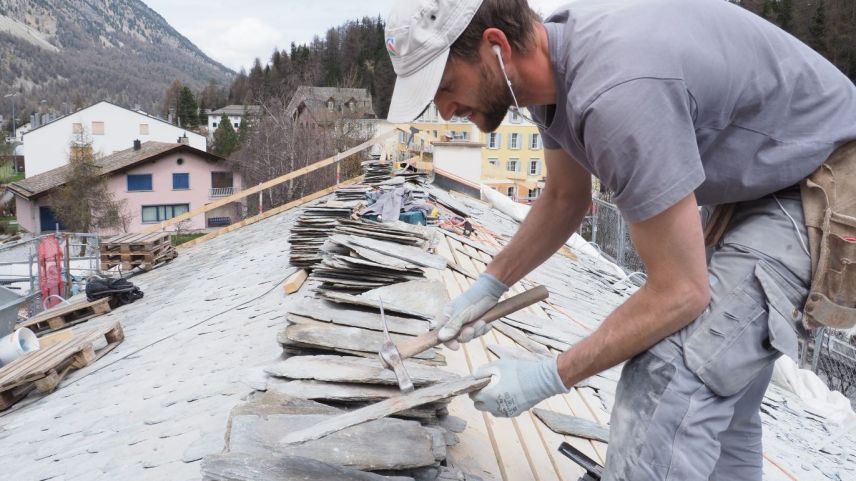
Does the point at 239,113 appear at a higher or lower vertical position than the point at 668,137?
higher

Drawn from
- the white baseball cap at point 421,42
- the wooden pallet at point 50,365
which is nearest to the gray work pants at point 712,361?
the white baseball cap at point 421,42

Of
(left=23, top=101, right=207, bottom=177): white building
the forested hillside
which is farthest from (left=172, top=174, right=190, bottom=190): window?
the forested hillside

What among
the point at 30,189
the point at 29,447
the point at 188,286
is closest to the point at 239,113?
the point at 30,189

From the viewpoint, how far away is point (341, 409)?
2.63m

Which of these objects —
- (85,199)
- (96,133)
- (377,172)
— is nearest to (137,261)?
(377,172)

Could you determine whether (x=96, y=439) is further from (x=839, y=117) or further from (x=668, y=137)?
(x=839, y=117)

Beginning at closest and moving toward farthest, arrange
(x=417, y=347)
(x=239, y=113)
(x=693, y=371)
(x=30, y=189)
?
(x=693, y=371), (x=417, y=347), (x=30, y=189), (x=239, y=113)

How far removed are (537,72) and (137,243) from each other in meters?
12.6

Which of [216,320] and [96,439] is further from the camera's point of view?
[216,320]

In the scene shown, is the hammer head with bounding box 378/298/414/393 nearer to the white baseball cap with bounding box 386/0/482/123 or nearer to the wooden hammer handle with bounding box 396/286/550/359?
the wooden hammer handle with bounding box 396/286/550/359

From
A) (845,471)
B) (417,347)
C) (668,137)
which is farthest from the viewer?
(845,471)

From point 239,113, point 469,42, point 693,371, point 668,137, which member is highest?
point 239,113

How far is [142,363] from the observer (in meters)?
5.63

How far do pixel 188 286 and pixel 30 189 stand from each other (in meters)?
38.5
